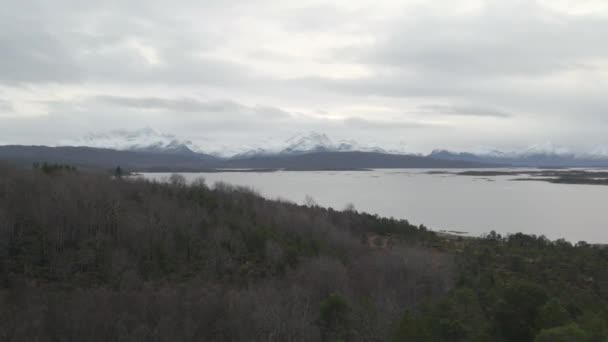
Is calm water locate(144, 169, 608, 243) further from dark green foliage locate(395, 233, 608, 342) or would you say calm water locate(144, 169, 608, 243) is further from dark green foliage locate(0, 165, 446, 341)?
dark green foliage locate(395, 233, 608, 342)

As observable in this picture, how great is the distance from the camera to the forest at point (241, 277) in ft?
35.4

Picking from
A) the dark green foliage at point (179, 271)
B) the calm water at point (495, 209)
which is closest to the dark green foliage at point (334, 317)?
the dark green foliage at point (179, 271)

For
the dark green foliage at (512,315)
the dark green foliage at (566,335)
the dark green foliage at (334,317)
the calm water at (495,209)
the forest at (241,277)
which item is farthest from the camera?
the calm water at (495,209)

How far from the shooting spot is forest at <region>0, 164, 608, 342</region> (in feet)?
35.4

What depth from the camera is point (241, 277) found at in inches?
829

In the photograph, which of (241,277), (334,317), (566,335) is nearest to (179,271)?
(241,277)

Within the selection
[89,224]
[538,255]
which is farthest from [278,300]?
[538,255]

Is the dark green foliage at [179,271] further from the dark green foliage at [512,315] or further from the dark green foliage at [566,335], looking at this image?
the dark green foliage at [566,335]

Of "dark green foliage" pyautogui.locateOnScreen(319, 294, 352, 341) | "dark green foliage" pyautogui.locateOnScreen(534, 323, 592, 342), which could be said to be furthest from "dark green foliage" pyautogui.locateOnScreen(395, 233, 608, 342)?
"dark green foliage" pyautogui.locateOnScreen(319, 294, 352, 341)

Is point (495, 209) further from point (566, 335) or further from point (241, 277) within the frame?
point (566, 335)


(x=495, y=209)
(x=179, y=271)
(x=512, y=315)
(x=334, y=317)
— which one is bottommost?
(x=495, y=209)

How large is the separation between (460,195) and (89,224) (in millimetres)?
71512

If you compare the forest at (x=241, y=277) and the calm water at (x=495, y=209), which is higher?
the forest at (x=241, y=277)

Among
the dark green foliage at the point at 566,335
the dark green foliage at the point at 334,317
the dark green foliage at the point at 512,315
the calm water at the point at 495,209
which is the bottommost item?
the calm water at the point at 495,209
